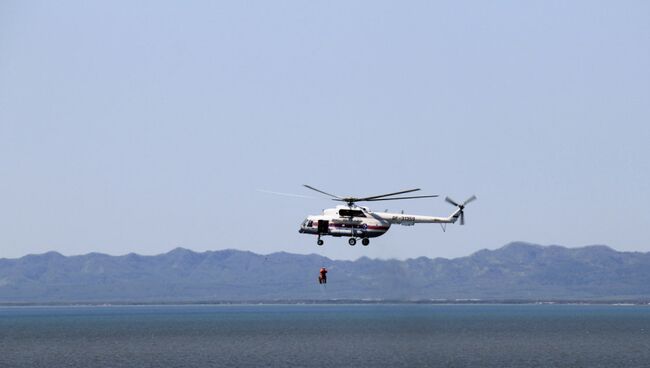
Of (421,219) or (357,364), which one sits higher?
(421,219)

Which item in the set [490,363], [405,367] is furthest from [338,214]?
[490,363]

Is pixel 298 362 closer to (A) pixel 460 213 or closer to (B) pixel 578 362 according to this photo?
(B) pixel 578 362

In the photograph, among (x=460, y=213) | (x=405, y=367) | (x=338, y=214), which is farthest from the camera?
(x=405, y=367)

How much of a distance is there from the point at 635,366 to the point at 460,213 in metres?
74.8

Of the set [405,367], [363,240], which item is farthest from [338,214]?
[405,367]

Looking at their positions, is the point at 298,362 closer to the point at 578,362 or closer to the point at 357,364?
the point at 357,364

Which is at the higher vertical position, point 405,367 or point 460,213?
point 460,213

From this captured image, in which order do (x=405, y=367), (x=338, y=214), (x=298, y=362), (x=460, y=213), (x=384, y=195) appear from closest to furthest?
1. (x=384, y=195)
2. (x=338, y=214)
3. (x=460, y=213)
4. (x=405, y=367)
5. (x=298, y=362)

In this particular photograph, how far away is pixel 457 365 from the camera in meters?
189

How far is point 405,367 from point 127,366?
53632mm

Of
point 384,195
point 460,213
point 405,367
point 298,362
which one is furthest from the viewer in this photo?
point 298,362

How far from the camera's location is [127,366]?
195m

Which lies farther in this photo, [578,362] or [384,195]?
[578,362]

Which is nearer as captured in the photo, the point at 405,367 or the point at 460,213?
the point at 460,213
